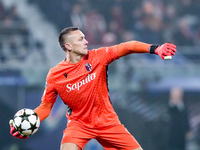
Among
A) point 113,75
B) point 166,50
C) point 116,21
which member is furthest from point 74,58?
point 116,21

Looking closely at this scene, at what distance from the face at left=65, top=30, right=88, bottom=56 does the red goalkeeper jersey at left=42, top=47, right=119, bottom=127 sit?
0.34ft

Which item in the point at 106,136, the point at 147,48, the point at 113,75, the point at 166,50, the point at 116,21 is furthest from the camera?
the point at 116,21

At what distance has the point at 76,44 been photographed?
14.8 ft

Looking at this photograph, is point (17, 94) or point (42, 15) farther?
point (42, 15)

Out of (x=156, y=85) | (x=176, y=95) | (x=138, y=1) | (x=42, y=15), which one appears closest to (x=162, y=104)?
(x=156, y=85)

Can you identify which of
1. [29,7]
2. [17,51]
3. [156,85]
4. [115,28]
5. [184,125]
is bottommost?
[184,125]

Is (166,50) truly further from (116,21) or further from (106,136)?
(116,21)

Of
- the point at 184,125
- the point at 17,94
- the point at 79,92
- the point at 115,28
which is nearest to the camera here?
the point at 79,92

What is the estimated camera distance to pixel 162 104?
9250mm

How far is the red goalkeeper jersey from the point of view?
439 centimetres

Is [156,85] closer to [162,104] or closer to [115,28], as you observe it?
[162,104]

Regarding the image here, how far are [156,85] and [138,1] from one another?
287 cm

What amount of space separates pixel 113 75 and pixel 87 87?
15.6ft

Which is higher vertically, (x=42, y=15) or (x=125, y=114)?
(x=42, y=15)
